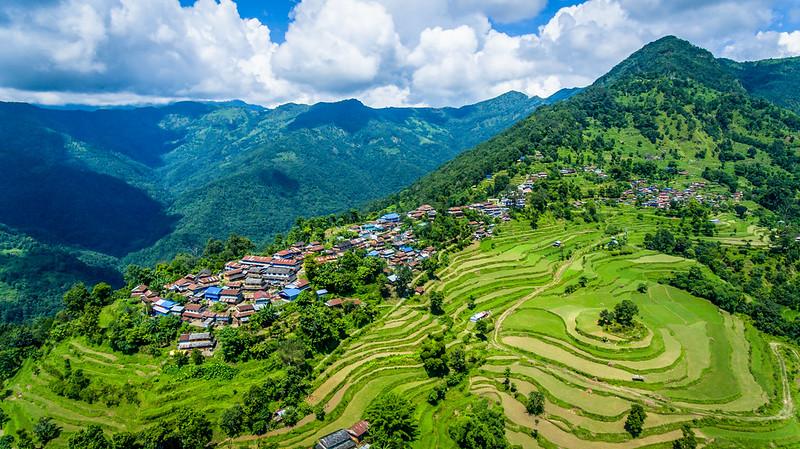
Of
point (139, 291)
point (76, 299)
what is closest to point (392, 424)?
point (139, 291)

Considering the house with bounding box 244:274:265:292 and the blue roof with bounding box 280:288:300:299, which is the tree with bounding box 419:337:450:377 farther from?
the house with bounding box 244:274:265:292

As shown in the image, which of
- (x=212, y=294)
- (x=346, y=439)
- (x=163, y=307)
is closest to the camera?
(x=346, y=439)

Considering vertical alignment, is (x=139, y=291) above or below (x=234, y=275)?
below

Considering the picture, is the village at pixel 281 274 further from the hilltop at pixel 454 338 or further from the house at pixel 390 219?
the hilltop at pixel 454 338

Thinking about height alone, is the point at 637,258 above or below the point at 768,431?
above

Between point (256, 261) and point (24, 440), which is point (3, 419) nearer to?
point (24, 440)

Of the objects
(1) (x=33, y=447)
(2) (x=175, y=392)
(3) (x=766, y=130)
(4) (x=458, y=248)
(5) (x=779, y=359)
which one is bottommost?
(5) (x=779, y=359)

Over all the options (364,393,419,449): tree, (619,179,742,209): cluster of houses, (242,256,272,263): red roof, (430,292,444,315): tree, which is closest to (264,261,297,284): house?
(242,256,272,263): red roof

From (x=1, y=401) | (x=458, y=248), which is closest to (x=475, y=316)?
(x=458, y=248)

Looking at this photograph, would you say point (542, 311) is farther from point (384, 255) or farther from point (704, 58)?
point (704, 58)
